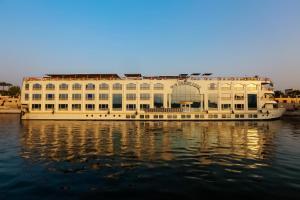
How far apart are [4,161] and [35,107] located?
261ft

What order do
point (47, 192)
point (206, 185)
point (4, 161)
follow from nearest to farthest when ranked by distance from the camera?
point (47, 192)
point (206, 185)
point (4, 161)

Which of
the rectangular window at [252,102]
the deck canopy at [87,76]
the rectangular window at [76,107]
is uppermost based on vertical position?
the deck canopy at [87,76]

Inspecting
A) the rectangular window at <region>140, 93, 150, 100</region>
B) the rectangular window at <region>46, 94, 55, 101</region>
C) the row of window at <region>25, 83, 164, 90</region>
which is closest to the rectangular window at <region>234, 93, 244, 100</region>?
the row of window at <region>25, 83, 164, 90</region>

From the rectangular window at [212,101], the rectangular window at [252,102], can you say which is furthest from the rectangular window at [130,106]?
the rectangular window at [252,102]

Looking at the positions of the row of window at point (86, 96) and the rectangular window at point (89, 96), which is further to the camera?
the rectangular window at point (89, 96)

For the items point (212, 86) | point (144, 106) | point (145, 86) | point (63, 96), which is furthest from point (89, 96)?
point (212, 86)

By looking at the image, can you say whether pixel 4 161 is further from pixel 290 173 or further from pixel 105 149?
pixel 290 173

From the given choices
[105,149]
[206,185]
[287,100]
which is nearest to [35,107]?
[105,149]

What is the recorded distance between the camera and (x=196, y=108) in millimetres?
95188

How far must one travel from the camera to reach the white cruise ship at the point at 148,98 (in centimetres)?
9356

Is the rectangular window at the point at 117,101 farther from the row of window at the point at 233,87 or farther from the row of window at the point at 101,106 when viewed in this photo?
the row of window at the point at 233,87

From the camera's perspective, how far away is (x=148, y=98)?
96.9 metres

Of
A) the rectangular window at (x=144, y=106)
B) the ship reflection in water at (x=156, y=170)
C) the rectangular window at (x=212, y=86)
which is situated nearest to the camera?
the ship reflection in water at (x=156, y=170)

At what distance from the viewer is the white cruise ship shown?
93562 millimetres
